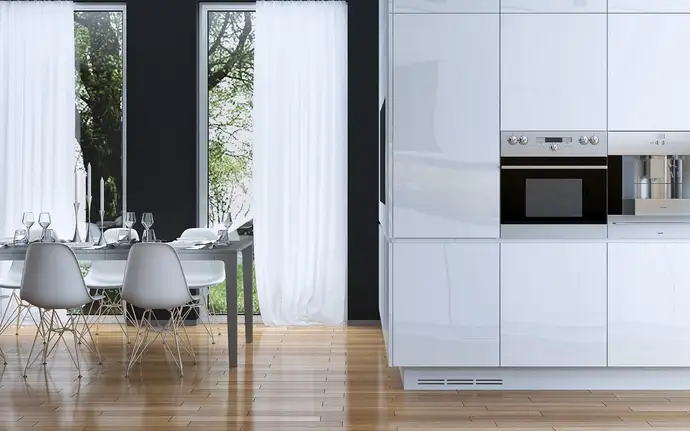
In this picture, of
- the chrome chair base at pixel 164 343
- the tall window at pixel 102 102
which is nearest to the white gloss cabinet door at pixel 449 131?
the chrome chair base at pixel 164 343

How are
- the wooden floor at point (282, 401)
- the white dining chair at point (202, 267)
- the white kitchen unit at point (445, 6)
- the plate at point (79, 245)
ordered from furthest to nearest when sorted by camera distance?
the white dining chair at point (202, 267)
the plate at point (79, 245)
the white kitchen unit at point (445, 6)
the wooden floor at point (282, 401)

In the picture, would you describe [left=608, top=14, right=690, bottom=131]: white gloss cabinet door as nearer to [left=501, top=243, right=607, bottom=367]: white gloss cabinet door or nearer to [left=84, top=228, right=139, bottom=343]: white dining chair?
[left=501, top=243, right=607, bottom=367]: white gloss cabinet door

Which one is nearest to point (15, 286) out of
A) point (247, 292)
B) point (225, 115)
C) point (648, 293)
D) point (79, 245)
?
point (79, 245)

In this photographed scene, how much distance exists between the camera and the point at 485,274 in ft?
15.1

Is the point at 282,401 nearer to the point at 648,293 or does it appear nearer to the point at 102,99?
the point at 648,293

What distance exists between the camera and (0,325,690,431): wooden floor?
4.03m

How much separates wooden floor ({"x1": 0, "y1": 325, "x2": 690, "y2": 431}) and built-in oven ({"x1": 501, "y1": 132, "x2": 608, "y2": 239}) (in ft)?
3.09

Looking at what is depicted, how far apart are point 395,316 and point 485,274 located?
0.56m

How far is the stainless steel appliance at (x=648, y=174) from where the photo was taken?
462 cm

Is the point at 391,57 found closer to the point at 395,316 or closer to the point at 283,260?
the point at 395,316

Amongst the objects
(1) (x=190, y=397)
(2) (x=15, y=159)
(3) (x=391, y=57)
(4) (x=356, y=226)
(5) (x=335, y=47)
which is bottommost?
(1) (x=190, y=397)

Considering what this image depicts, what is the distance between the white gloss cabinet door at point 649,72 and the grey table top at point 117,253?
2.51 m

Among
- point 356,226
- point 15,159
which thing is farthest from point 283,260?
point 15,159

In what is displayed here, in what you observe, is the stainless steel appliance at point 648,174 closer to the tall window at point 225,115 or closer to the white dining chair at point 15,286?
the tall window at point 225,115
